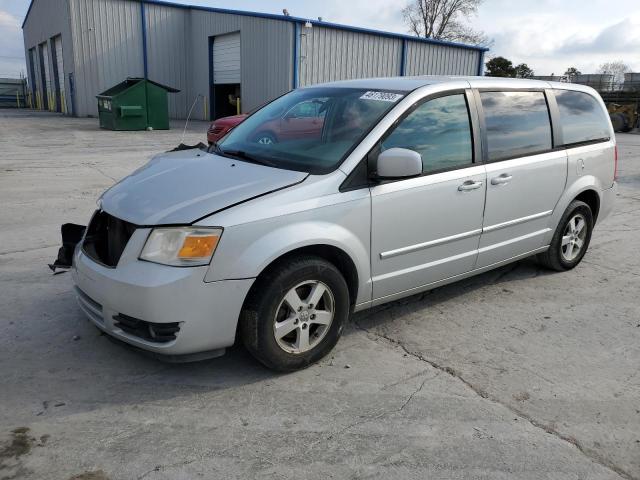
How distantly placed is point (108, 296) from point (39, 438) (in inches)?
30.4

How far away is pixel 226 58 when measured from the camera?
86.4 feet

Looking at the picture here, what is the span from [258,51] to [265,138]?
2080 centimetres

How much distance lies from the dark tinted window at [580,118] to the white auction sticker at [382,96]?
1940 millimetres

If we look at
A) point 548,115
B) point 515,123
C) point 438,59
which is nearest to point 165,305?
point 515,123

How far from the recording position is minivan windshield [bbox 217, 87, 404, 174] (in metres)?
3.52

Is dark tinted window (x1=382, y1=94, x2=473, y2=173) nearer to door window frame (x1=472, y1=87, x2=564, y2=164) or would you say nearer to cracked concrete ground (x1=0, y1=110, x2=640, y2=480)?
door window frame (x1=472, y1=87, x2=564, y2=164)

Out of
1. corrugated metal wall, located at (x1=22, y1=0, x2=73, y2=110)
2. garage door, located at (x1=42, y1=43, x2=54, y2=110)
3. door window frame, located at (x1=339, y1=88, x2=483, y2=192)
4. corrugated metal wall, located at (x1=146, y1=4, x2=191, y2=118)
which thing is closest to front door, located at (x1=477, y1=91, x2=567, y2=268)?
door window frame, located at (x1=339, y1=88, x2=483, y2=192)

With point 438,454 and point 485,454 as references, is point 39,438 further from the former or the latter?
point 485,454

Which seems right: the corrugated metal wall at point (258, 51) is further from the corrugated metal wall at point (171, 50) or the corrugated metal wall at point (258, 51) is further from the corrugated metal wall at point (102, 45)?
the corrugated metal wall at point (102, 45)

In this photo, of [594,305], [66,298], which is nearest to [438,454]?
[594,305]

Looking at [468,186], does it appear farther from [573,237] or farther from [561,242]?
[573,237]

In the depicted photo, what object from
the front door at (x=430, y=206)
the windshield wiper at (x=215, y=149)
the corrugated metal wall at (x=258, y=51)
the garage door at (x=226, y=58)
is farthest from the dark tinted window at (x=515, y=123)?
the garage door at (x=226, y=58)

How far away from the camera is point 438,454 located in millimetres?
2627

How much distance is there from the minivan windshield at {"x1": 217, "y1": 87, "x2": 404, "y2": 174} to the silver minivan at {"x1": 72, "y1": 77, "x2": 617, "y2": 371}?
15 millimetres
